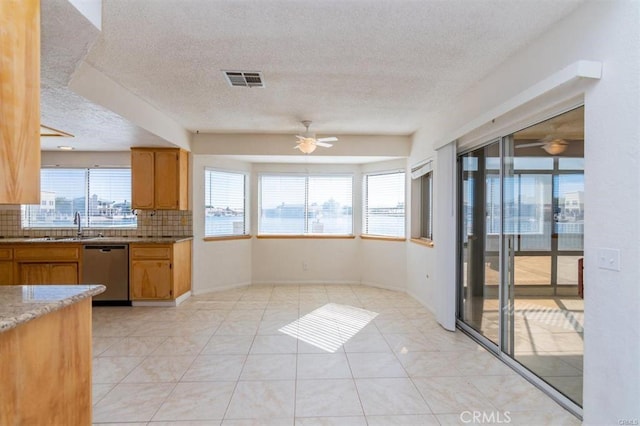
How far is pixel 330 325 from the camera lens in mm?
4031

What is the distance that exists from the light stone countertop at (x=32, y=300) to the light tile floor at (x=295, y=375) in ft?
3.29

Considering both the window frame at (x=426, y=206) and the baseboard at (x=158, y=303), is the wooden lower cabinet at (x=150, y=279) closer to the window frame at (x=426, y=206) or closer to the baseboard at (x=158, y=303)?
the baseboard at (x=158, y=303)

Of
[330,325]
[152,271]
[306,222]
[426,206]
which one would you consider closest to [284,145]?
[306,222]

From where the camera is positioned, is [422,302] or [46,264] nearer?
[46,264]

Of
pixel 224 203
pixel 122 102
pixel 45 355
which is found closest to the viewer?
pixel 45 355

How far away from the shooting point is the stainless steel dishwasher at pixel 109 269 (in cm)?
468

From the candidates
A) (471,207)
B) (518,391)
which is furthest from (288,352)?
(471,207)

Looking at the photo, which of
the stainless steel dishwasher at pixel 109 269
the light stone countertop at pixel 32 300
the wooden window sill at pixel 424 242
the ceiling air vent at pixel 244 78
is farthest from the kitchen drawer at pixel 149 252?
the wooden window sill at pixel 424 242

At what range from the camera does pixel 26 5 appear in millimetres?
1458

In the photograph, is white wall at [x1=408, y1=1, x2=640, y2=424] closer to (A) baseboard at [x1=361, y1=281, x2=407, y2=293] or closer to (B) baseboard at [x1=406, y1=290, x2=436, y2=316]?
(B) baseboard at [x1=406, y1=290, x2=436, y2=316]

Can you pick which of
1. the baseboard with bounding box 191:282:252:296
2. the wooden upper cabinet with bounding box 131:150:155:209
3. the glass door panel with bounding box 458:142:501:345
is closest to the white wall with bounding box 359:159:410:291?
the glass door panel with bounding box 458:142:501:345

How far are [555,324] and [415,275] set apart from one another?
261 centimetres

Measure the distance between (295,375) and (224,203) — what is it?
3684mm

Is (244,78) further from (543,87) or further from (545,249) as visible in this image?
(545,249)
